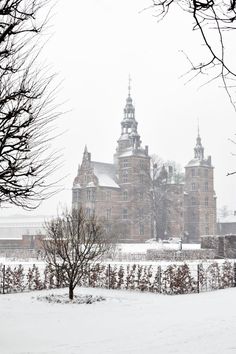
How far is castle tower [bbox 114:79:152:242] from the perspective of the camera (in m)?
74.5

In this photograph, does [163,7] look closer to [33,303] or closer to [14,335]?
[14,335]

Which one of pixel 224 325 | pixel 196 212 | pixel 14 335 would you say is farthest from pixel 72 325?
pixel 196 212

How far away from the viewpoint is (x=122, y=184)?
80.1m

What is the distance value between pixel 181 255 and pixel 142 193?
107 feet

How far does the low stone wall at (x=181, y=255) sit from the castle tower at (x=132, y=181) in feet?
88.8

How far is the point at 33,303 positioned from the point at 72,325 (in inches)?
157

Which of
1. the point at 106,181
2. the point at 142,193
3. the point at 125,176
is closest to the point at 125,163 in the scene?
the point at 125,176

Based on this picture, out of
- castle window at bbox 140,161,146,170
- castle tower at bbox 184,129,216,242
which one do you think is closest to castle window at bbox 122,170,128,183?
castle window at bbox 140,161,146,170

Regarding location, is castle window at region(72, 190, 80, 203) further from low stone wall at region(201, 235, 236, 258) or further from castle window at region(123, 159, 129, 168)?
low stone wall at region(201, 235, 236, 258)

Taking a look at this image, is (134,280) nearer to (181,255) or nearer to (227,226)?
(181,255)

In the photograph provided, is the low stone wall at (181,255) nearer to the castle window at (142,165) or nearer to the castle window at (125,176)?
the castle window at (142,165)

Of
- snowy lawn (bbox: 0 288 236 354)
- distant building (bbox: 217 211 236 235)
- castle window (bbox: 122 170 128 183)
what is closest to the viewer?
snowy lawn (bbox: 0 288 236 354)

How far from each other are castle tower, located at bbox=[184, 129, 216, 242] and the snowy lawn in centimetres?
6713

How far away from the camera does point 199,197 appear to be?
8494cm
